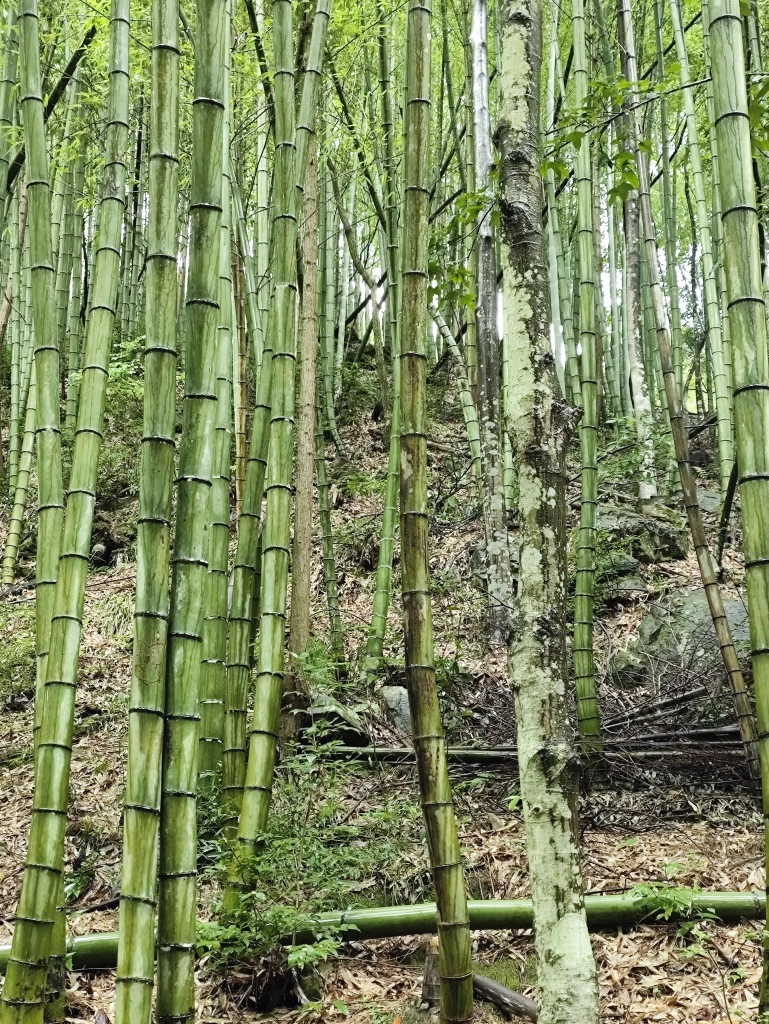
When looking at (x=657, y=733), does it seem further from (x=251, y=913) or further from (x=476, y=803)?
(x=251, y=913)

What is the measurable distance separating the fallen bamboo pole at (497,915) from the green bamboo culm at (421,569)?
55cm

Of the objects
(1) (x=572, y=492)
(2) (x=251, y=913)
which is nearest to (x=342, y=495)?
(1) (x=572, y=492)

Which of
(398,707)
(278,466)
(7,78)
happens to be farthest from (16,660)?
(278,466)

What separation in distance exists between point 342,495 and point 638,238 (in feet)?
10.3

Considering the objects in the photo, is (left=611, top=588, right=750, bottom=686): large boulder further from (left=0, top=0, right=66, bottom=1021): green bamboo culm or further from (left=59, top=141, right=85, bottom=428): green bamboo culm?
(left=59, top=141, right=85, bottom=428): green bamboo culm

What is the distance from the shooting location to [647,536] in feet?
17.9

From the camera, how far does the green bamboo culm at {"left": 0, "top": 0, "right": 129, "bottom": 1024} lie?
5.62 feet

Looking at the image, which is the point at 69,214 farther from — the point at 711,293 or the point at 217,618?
the point at 711,293

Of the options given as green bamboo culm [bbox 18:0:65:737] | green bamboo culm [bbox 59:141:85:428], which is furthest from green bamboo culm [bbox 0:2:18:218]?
green bamboo culm [bbox 18:0:65:737]

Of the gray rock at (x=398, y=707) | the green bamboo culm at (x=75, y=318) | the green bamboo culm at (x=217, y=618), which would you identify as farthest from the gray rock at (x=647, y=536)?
the green bamboo culm at (x=75, y=318)

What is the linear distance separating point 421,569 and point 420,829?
164 centimetres

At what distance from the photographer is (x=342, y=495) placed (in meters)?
6.85

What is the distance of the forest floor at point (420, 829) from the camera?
2.12 metres

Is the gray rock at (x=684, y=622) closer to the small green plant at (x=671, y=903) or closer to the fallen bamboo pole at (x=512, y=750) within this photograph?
the fallen bamboo pole at (x=512, y=750)
